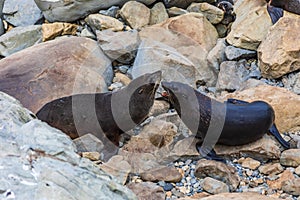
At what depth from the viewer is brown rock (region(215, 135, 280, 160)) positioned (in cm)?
283

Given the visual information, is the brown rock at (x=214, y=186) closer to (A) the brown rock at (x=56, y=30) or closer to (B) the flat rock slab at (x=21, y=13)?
(A) the brown rock at (x=56, y=30)

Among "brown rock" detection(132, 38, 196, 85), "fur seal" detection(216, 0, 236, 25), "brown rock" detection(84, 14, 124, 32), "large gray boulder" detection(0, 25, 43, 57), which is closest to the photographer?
"brown rock" detection(132, 38, 196, 85)

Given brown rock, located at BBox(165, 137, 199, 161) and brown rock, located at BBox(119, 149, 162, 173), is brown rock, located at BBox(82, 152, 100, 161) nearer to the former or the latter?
brown rock, located at BBox(119, 149, 162, 173)

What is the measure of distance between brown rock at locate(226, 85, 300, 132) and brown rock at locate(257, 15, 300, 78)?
0.32 metres

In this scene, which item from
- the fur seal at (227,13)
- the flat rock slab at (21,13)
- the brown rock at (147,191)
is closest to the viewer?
the brown rock at (147,191)

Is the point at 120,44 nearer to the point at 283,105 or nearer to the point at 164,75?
the point at 164,75

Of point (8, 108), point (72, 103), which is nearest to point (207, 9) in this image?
point (72, 103)

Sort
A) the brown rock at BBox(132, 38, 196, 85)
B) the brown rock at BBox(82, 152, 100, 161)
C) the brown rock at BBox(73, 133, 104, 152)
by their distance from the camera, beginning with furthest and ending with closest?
the brown rock at BBox(132, 38, 196, 85) → the brown rock at BBox(73, 133, 104, 152) → the brown rock at BBox(82, 152, 100, 161)

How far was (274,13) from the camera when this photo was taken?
401 cm

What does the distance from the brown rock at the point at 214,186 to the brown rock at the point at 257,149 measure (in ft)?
1.24

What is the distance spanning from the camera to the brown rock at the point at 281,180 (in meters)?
2.60

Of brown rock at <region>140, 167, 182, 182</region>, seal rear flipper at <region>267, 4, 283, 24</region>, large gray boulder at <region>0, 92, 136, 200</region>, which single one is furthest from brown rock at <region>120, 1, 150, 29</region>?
large gray boulder at <region>0, 92, 136, 200</region>

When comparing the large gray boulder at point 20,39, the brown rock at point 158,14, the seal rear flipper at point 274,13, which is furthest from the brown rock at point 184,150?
the large gray boulder at point 20,39

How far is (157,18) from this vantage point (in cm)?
435
